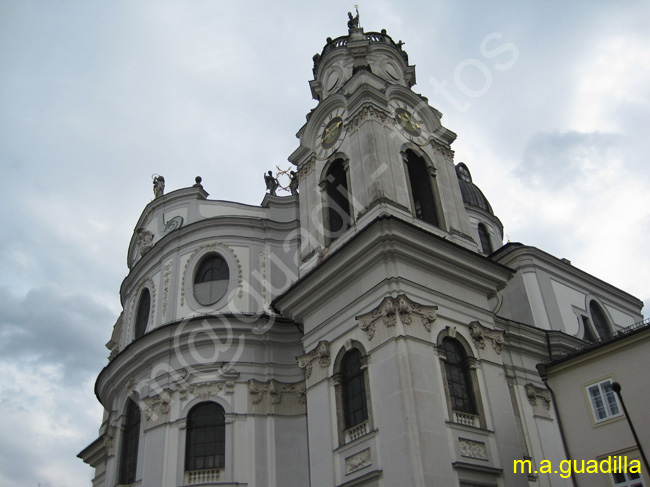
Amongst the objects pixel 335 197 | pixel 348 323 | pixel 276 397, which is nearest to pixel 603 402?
pixel 348 323

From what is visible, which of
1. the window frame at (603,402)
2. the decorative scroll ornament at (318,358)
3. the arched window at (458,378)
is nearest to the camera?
the window frame at (603,402)

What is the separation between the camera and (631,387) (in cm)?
1545

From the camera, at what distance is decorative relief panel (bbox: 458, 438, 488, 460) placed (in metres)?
16.1

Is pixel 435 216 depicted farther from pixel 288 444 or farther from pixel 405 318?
pixel 288 444

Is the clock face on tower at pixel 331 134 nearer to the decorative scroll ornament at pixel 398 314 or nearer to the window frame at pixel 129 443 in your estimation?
the decorative scroll ornament at pixel 398 314

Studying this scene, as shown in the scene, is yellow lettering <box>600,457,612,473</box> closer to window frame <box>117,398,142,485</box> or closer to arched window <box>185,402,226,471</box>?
arched window <box>185,402,226,471</box>

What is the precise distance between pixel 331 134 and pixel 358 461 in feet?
39.3

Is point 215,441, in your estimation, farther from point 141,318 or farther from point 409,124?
point 409,124

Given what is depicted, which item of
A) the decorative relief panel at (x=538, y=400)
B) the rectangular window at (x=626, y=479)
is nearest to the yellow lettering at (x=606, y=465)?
the rectangular window at (x=626, y=479)

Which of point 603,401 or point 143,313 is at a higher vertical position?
point 143,313

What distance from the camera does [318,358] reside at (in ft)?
62.5

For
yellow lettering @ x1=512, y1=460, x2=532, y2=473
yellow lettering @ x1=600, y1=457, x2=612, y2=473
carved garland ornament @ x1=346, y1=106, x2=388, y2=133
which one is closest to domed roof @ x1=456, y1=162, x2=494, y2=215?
carved garland ornament @ x1=346, y1=106, x2=388, y2=133

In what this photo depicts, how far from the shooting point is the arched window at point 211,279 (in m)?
24.1

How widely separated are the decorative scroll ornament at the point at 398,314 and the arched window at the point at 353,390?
3.35ft
